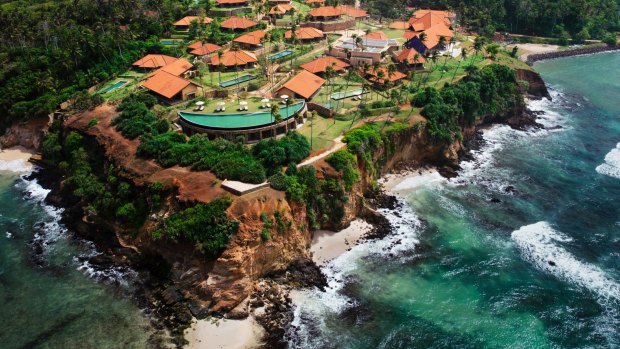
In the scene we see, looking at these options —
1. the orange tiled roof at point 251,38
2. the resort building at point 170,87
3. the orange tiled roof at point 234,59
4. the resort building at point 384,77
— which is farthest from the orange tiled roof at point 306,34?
the resort building at point 170,87

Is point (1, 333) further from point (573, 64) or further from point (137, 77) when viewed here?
point (573, 64)

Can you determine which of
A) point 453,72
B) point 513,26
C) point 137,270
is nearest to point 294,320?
point 137,270

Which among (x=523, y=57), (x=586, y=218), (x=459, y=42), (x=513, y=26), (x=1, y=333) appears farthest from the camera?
(x=513, y=26)

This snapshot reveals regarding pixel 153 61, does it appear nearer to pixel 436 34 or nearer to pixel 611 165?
pixel 436 34

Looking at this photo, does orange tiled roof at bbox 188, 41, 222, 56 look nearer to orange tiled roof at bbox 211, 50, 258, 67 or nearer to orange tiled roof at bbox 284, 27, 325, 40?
orange tiled roof at bbox 211, 50, 258, 67

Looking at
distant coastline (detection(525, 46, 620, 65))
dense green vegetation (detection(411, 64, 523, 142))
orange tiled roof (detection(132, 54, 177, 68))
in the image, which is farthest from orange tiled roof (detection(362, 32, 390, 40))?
distant coastline (detection(525, 46, 620, 65))

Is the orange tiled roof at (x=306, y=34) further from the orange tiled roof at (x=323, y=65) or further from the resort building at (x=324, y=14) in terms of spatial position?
the orange tiled roof at (x=323, y=65)
